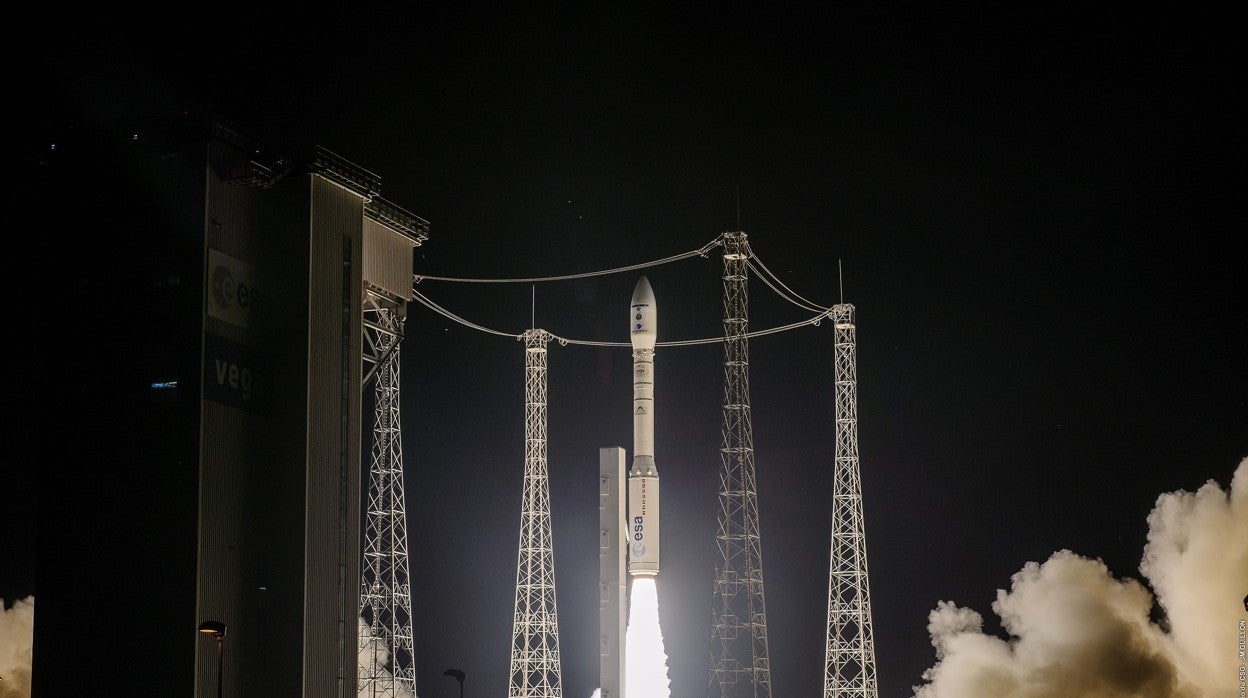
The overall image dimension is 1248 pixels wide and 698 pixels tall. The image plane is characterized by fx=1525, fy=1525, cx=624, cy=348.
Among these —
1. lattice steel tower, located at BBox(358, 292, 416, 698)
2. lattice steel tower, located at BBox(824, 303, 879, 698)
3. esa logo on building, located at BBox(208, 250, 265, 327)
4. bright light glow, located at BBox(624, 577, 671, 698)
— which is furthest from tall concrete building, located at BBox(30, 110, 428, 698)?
lattice steel tower, located at BBox(824, 303, 879, 698)

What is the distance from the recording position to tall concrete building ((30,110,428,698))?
1361 inches

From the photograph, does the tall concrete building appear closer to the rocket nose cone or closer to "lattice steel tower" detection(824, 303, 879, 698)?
the rocket nose cone

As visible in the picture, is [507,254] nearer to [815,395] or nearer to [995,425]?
[815,395]

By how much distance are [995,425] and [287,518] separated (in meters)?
26.8

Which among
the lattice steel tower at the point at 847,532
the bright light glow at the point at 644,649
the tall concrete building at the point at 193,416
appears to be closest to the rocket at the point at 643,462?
the bright light glow at the point at 644,649

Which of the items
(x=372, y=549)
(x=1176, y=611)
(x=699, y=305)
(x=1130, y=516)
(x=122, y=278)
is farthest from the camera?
(x=699, y=305)

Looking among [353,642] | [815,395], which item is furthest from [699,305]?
[353,642]

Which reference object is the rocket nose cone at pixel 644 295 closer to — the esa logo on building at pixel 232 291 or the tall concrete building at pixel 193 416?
the tall concrete building at pixel 193 416

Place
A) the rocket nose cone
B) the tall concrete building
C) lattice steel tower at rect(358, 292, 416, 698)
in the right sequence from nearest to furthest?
the tall concrete building
lattice steel tower at rect(358, 292, 416, 698)
the rocket nose cone

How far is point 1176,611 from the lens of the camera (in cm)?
4728

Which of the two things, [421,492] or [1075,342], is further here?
[421,492]

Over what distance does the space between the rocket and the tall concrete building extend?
8.98 m

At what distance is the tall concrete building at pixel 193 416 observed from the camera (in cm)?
3456

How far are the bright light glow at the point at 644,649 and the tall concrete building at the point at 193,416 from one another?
853 cm
